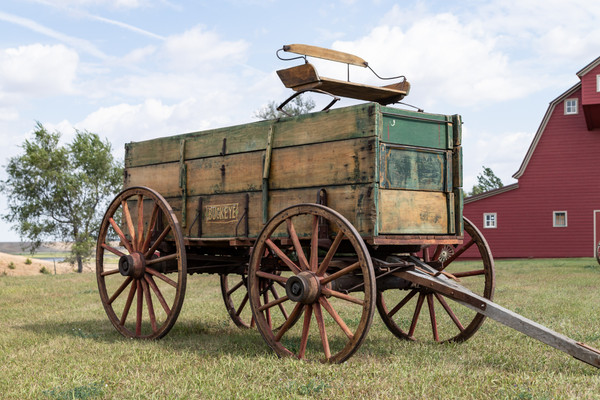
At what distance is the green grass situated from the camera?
184 inches

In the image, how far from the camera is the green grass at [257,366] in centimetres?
468

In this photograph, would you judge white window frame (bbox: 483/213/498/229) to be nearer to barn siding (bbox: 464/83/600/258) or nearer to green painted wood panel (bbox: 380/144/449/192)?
barn siding (bbox: 464/83/600/258)

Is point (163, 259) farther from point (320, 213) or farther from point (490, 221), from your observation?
point (490, 221)

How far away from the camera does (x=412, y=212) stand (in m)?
6.12

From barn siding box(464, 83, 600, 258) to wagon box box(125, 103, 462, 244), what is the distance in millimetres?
23893

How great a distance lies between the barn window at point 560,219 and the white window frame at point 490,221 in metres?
→ 2.55

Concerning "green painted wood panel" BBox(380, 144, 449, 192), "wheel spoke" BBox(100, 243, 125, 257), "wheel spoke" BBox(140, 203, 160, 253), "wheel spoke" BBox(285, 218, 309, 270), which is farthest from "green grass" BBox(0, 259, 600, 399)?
"green painted wood panel" BBox(380, 144, 449, 192)

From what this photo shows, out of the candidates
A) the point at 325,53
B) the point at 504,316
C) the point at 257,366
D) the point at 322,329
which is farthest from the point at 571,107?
the point at 257,366

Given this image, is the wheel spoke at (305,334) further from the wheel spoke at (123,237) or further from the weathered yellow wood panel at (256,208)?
the wheel spoke at (123,237)

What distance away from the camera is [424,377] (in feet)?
16.4

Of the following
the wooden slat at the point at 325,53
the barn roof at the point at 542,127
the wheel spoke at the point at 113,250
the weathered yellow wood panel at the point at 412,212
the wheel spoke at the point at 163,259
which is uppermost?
the barn roof at the point at 542,127

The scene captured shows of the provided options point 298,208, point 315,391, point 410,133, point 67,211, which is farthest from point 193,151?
point 67,211

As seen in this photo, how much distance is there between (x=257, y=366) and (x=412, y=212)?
2069 mm

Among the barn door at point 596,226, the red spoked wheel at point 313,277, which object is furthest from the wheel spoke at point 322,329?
the barn door at point 596,226
